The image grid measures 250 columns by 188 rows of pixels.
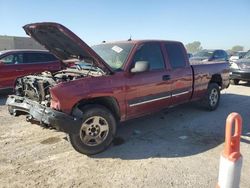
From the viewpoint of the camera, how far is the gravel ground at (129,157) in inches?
141

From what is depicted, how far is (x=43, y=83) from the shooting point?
14.7 feet

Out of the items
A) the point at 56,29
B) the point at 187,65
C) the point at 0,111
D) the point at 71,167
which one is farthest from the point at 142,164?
the point at 0,111

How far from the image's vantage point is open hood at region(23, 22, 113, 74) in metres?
4.16

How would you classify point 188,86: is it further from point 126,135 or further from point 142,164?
point 142,164

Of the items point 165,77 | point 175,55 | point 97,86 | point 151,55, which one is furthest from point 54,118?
point 175,55

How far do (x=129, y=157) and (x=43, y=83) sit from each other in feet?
6.16

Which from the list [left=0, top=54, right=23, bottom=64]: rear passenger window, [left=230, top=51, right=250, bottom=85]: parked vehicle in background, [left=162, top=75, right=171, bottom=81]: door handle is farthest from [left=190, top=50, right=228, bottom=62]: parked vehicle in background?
[left=162, top=75, right=171, bottom=81]: door handle

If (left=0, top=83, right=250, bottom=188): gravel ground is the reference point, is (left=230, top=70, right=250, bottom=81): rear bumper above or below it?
above

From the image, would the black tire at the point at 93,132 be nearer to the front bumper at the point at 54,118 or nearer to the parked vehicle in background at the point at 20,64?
the front bumper at the point at 54,118

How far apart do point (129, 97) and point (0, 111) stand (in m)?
4.13

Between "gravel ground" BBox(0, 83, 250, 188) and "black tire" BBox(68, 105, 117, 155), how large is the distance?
15 cm

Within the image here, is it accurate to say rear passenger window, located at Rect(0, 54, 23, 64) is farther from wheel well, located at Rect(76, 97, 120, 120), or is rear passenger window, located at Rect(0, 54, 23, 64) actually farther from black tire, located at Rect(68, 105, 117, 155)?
black tire, located at Rect(68, 105, 117, 155)

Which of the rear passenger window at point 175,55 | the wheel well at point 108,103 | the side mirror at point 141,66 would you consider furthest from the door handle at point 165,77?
the wheel well at point 108,103

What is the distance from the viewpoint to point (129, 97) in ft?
15.9
